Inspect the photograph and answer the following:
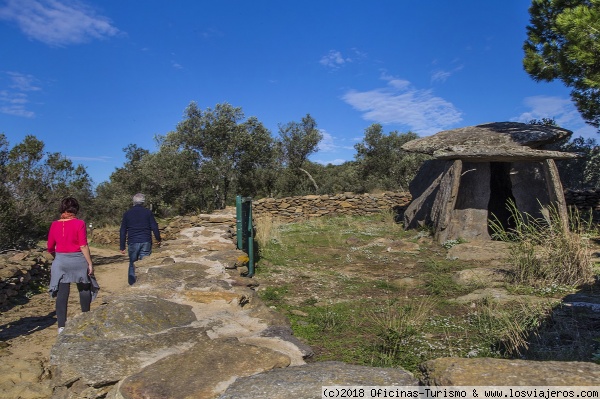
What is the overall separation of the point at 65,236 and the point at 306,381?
362 centimetres

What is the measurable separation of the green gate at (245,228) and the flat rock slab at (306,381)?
4.27 metres

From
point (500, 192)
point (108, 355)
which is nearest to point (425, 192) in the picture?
point (500, 192)

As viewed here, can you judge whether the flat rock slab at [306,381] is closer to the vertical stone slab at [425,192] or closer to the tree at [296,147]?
the vertical stone slab at [425,192]

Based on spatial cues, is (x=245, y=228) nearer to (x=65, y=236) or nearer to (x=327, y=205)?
(x=65, y=236)

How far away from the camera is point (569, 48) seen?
902 centimetres

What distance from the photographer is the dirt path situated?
376cm

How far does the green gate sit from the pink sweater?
2.63 metres

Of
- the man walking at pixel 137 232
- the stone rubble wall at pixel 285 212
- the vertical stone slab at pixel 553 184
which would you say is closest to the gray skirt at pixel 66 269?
the man walking at pixel 137 232

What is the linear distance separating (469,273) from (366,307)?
2101 mm

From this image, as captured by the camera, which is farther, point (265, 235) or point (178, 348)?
point (265, 235)

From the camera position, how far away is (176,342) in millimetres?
2969

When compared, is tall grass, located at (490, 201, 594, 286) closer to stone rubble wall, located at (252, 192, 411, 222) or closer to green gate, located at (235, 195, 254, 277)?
green gate, located at (235, 195, 254, 277)

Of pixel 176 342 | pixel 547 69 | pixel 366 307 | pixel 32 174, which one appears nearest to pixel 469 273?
pixel 366 307

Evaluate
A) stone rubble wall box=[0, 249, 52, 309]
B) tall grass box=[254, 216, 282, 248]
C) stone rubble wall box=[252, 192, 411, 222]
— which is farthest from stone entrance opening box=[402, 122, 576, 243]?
stone rubble wall box=[0, 249, 52, 309]
